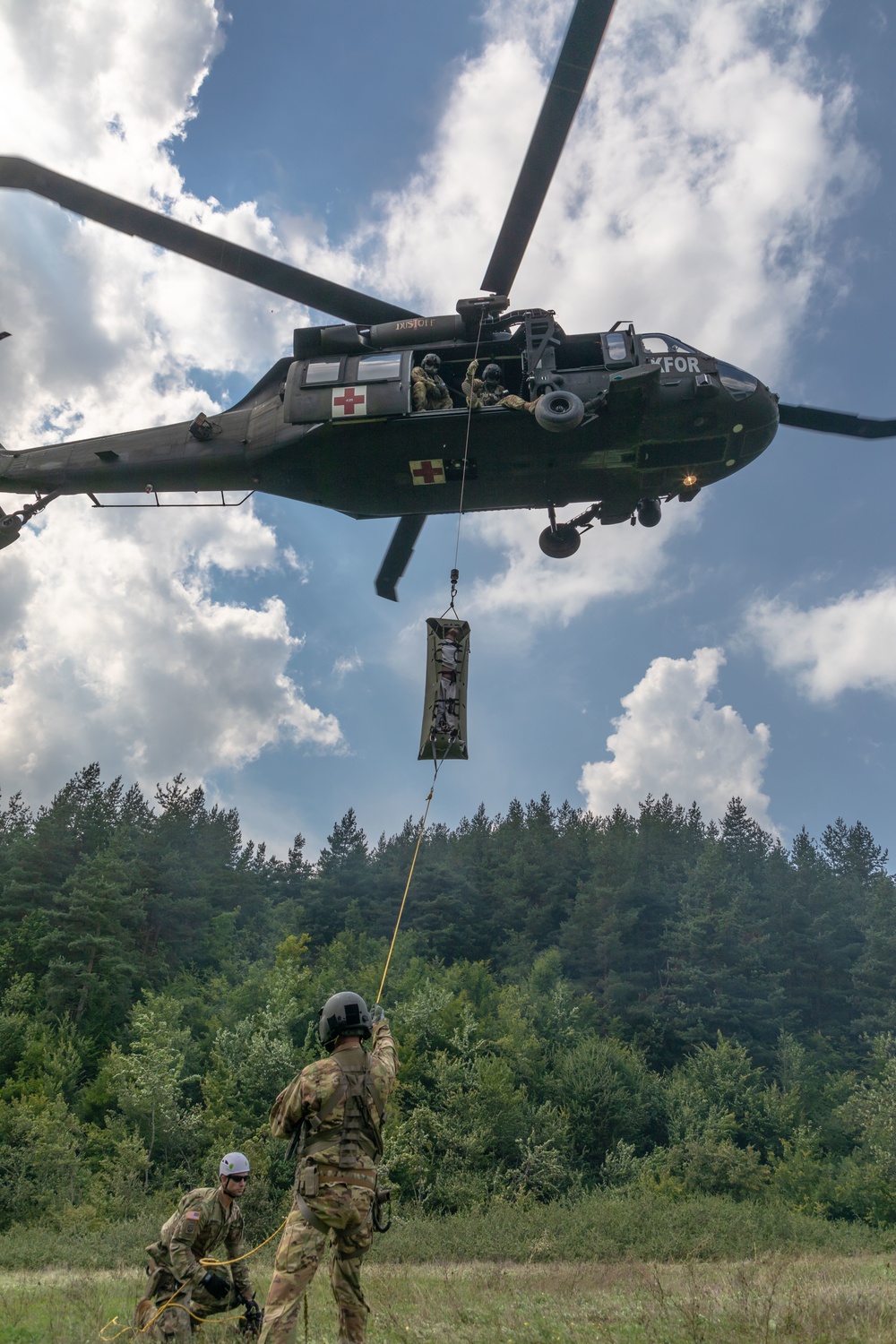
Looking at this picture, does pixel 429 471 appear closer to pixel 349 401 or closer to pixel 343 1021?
pixel 349 401

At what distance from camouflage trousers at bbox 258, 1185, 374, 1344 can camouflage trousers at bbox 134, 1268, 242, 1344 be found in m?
2.25

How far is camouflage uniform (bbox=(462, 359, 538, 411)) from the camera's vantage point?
37.0 ft

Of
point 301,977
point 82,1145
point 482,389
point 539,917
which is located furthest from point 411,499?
point 539,917

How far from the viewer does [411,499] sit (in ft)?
41.3

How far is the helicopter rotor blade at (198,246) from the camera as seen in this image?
490 inches

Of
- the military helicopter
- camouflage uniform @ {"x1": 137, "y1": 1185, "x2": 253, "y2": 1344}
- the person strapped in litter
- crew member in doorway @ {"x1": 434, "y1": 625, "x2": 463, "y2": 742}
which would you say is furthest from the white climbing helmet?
the military helicopter

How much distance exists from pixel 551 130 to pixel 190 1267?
37.9ft

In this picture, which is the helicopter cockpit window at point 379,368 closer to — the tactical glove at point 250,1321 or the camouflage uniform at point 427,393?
the camouflage uniform at point 427,393

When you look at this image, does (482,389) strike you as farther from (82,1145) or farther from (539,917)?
(539,917)

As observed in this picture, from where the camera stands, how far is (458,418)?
11.5m

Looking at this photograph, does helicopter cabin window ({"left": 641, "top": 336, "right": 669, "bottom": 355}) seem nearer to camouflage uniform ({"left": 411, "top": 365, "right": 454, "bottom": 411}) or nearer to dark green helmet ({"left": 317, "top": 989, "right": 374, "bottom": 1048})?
camouflage uniform ({"left": 411, "top": 365, "right": 454, "bottom": 411})

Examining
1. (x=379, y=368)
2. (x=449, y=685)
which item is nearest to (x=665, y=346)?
(x=379, y=368)

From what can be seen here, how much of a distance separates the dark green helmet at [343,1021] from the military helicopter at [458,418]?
7855 mm

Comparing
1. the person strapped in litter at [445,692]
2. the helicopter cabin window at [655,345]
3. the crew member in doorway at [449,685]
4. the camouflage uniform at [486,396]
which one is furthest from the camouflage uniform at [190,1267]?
the helicopter cabin window at [655,345]
